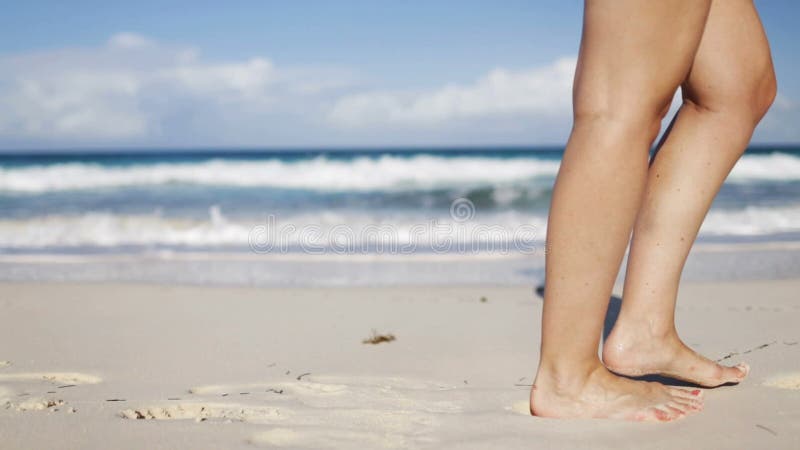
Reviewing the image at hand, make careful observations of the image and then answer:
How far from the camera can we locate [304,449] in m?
1.14

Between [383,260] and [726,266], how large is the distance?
2068 millimetres

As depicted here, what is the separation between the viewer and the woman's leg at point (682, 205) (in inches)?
54.4

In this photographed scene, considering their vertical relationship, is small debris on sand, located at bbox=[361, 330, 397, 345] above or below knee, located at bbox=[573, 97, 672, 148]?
below

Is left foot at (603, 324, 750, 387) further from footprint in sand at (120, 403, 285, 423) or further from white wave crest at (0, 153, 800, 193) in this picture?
white wave crest at (0, 153, 800, 193)

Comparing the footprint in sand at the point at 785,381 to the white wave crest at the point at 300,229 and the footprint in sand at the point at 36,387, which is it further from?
the white wave crest at the point at 300,229

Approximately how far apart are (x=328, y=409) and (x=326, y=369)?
1.29 feet

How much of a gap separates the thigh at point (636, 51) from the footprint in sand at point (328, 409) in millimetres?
671

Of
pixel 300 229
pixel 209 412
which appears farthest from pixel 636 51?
pixel 300 229

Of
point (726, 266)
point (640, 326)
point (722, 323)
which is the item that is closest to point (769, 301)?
point (722, 323)

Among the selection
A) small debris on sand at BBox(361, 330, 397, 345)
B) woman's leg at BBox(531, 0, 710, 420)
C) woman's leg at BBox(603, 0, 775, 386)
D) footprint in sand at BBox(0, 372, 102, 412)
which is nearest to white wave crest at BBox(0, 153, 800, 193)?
small debris on sand at BBox(361, 330, 397, 345)

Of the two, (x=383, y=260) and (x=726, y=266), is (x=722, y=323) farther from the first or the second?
(x=383, y=260)

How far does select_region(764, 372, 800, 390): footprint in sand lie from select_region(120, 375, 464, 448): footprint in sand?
2.38 ft

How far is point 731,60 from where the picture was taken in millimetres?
1352

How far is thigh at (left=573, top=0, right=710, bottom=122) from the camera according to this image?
1.13 meters
